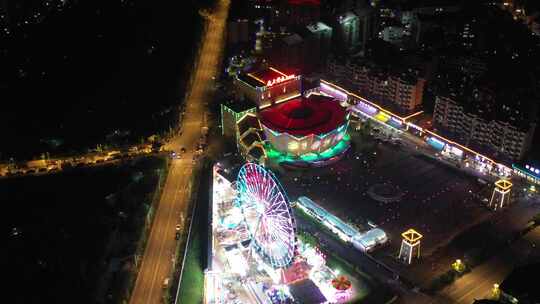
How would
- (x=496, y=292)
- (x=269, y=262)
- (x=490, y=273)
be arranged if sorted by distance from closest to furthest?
(x=269, y=262) < (x=496, y=292) < (x=490, y=273)

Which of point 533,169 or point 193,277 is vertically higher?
point 533,169

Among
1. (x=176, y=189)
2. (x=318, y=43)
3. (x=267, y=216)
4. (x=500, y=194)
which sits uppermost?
(x=318, y=43)

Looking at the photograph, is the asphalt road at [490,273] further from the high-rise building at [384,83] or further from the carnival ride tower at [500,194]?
the high-rise building at [384,83]

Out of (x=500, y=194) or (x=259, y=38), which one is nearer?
(x=500, y=194)

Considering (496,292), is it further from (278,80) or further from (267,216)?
(278,80)

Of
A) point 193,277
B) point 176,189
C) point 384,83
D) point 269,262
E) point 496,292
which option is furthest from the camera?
point 384,83

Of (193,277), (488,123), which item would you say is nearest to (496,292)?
(488,123)

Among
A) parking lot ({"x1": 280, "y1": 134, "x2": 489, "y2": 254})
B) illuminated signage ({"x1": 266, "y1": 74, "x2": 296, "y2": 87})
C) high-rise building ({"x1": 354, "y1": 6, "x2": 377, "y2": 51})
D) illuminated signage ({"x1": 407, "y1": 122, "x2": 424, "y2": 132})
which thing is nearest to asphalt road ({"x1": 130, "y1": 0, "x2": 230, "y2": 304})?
illuminated signage ({"x1": 266, "y1": 74, "x2": 296, "y2": 87})
